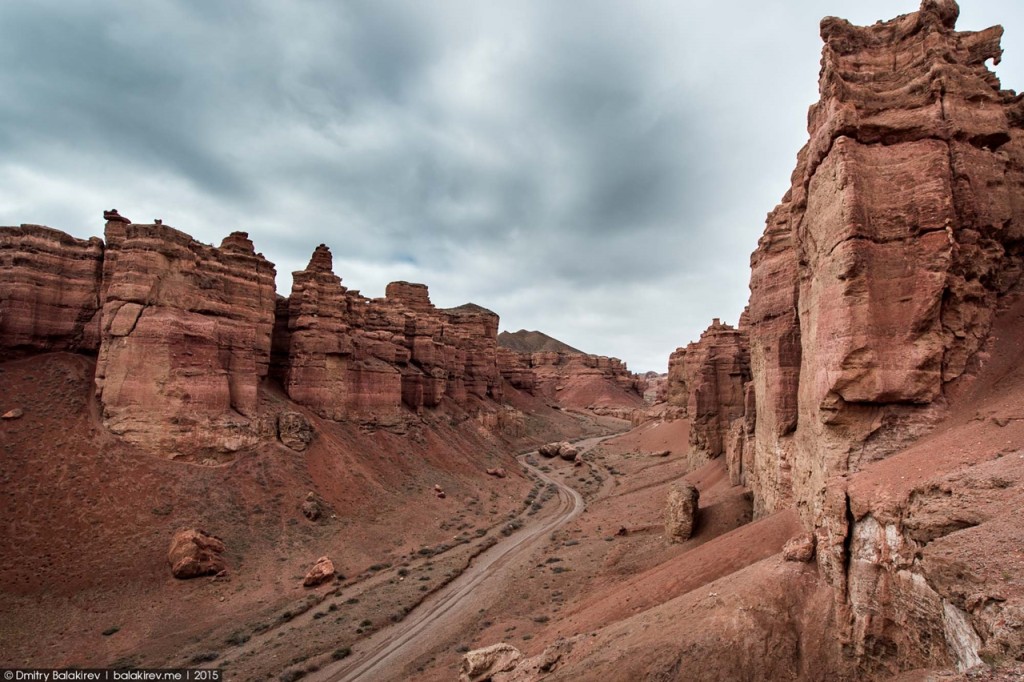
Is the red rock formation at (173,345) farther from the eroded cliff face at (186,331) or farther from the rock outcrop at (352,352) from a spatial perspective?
the rock outcrop at (352,352)

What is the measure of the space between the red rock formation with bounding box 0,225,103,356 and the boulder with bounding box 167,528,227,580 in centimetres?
1379

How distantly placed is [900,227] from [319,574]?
2682 cm

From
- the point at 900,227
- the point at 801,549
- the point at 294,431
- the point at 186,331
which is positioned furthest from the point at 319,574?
the point at 900,227

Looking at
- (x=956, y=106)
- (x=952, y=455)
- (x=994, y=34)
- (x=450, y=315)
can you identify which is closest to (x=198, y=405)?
(x=952, y=455)

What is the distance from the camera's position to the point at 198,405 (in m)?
27.7

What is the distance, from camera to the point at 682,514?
20906mm

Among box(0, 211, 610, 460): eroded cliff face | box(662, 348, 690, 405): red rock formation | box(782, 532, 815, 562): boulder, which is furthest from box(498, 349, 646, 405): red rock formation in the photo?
box(782, 532, 815, 562): boulder

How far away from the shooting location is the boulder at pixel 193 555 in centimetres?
2169

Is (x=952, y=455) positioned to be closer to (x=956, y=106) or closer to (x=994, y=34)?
(x=956, y=106)

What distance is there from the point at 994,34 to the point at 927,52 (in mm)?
2291

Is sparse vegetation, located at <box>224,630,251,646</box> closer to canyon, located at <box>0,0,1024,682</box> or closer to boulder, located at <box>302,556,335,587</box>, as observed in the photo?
canyon, located at <box>0,0,1024,682</box>

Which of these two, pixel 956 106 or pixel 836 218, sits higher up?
pixel 956 106

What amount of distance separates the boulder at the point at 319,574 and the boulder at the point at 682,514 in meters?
16.6

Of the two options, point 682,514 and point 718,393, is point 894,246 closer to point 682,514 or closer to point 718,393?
point 682,514
